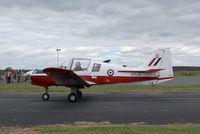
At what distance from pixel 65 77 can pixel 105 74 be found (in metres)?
2.51

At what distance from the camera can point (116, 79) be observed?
22266 millimetres

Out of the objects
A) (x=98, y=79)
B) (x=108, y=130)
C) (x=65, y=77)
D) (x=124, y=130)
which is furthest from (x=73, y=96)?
(x=124, y=130)

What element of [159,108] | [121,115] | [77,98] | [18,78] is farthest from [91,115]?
[18,78]

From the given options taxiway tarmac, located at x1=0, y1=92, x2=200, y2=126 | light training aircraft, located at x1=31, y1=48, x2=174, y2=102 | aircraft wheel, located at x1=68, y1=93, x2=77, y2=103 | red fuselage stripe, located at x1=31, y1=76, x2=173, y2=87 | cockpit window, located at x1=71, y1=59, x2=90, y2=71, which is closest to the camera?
taxiway tarmac, located at x1=0, y1=92, x2=200, y2=126

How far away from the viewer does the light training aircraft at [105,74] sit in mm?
21234

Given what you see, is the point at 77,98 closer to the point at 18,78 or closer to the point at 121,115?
the point at 121,115

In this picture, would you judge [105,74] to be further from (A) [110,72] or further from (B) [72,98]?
(B) [72,98]

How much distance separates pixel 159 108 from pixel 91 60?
6.39 meters

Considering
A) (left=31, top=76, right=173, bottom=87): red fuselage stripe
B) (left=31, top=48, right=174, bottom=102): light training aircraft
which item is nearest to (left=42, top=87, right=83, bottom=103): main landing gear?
(left=31, top=48, right=174, bottom=102): light training aircraft

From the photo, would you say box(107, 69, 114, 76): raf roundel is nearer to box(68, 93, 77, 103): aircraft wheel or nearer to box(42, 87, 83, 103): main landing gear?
box(42, 87, 83, 103): main landing gear

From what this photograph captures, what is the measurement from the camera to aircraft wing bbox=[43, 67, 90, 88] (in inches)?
775

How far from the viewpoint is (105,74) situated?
22109 millimetres

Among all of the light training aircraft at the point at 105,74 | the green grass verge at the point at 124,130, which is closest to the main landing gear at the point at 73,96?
the light training aircraft at the point at 105,74

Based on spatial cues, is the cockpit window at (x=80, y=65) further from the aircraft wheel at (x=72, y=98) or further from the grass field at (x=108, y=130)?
the grass field at (x=108, y=130)
